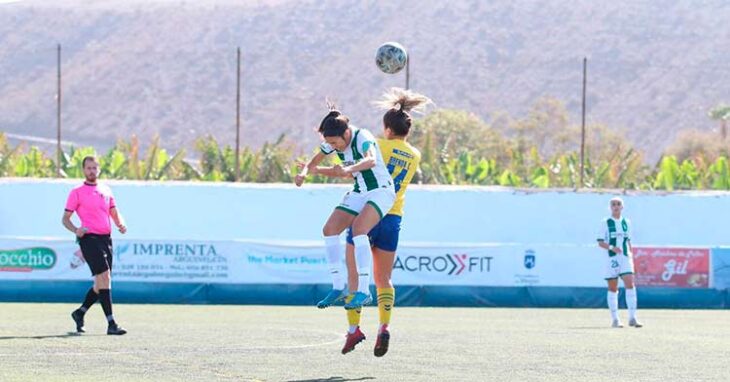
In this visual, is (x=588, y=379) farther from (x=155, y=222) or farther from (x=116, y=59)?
(x=116, y=59)

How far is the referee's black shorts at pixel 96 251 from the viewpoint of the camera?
1554cm

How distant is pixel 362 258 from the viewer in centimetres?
1212

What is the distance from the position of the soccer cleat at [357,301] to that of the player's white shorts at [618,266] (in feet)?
30.3

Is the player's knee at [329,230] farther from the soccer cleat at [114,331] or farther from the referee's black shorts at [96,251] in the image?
the referee's black shorts at [96,251]

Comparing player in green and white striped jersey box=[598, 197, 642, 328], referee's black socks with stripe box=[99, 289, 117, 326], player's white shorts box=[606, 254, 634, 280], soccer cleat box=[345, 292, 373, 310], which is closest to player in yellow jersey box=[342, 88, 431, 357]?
soccer cleat box=[345, 292, 373, 310]

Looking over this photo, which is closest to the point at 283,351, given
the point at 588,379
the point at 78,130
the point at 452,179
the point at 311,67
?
the point at 588,379

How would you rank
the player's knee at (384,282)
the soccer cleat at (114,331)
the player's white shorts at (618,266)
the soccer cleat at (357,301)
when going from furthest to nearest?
the player's white shorts at (618,266)
the soccer cleat at (114,331)
the player's knee at (384,282)
the soccer cleat at (357,301)

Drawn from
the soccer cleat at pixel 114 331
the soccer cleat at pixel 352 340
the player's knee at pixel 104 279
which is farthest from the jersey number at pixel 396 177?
the player's knee at pixel 104 279

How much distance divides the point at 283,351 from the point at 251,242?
13827mm

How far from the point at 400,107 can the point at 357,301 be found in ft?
5.90

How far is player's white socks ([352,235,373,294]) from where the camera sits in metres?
12.1

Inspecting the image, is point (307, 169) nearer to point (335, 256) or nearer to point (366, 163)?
point (366, 163)

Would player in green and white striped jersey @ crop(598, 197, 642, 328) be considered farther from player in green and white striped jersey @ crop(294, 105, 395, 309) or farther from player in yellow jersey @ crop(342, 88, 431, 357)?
player in green and white striped jersey @ crop(294, 105, 395, 309)

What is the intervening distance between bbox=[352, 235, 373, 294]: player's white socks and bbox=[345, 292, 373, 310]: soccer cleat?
76mm
